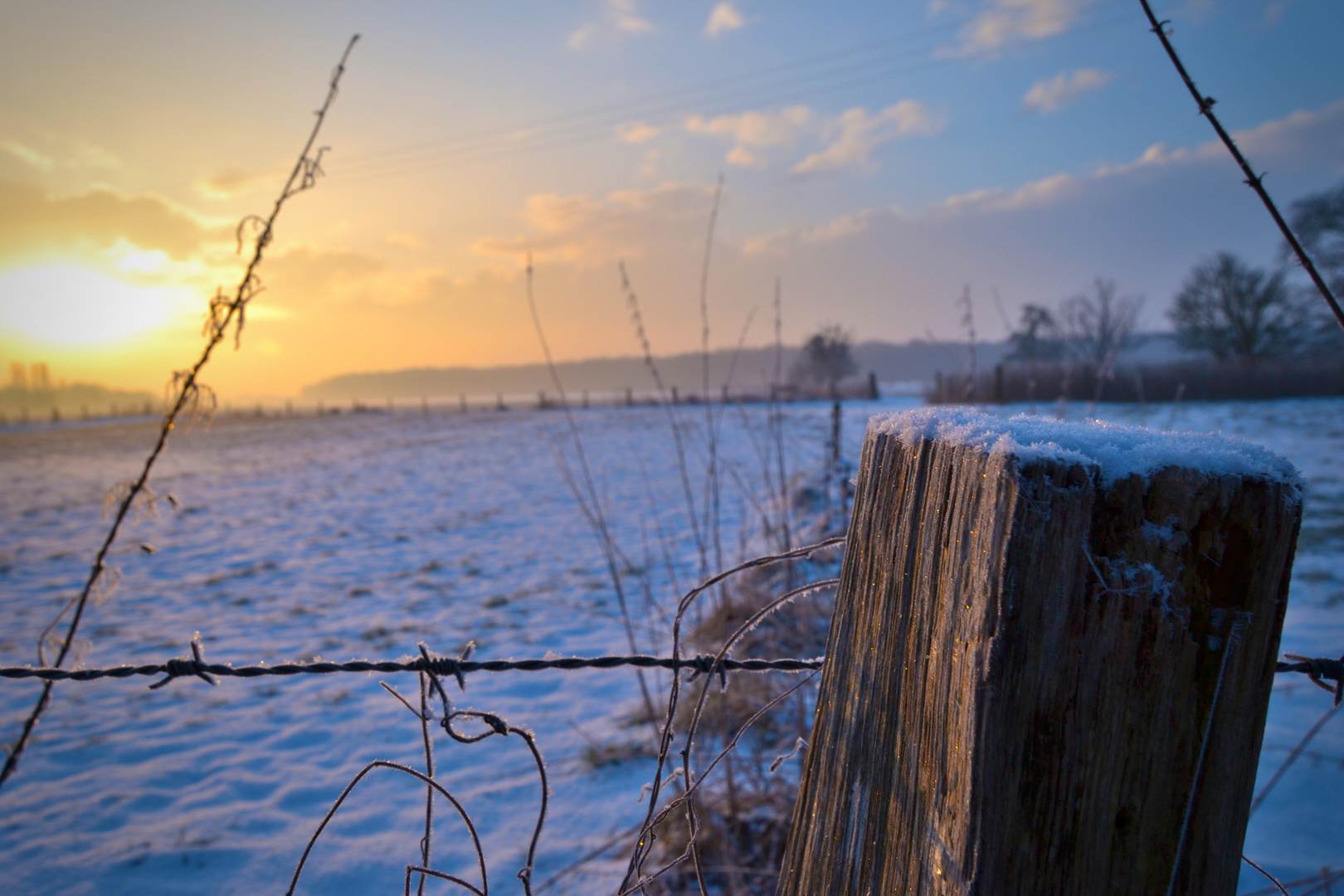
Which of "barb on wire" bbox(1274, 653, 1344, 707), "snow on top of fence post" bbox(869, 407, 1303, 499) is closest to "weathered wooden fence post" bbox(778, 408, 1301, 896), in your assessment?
"snow on top of fence post" bbox(869, 407, 1303, 499)

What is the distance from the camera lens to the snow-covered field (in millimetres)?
2371

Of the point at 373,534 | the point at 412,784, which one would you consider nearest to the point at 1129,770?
the point at 412,784

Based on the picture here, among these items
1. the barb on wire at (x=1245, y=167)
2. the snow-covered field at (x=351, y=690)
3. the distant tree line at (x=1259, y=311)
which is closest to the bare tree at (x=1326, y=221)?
the distant tree line at (x=1259, y=311)

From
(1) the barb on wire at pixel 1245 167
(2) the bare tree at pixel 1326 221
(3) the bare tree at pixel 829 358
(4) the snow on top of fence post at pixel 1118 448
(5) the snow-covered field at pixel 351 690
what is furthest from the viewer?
(3) the bare tree at pixel 829 358

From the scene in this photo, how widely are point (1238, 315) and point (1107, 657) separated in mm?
38908

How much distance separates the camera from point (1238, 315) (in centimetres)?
2877

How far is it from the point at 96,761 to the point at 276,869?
165 centimetres

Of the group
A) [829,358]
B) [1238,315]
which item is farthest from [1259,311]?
[829,358]

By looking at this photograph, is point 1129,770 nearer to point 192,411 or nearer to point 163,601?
point 192,411

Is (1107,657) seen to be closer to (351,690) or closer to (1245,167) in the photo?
(1245,167)

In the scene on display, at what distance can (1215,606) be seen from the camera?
52 cm

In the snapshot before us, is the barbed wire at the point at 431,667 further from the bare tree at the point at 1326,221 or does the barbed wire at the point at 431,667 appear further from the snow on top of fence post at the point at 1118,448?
the bare tree at the point at 1326,221

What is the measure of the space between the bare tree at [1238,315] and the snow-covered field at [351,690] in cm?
2354

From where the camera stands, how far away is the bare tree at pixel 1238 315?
27.5 meters
